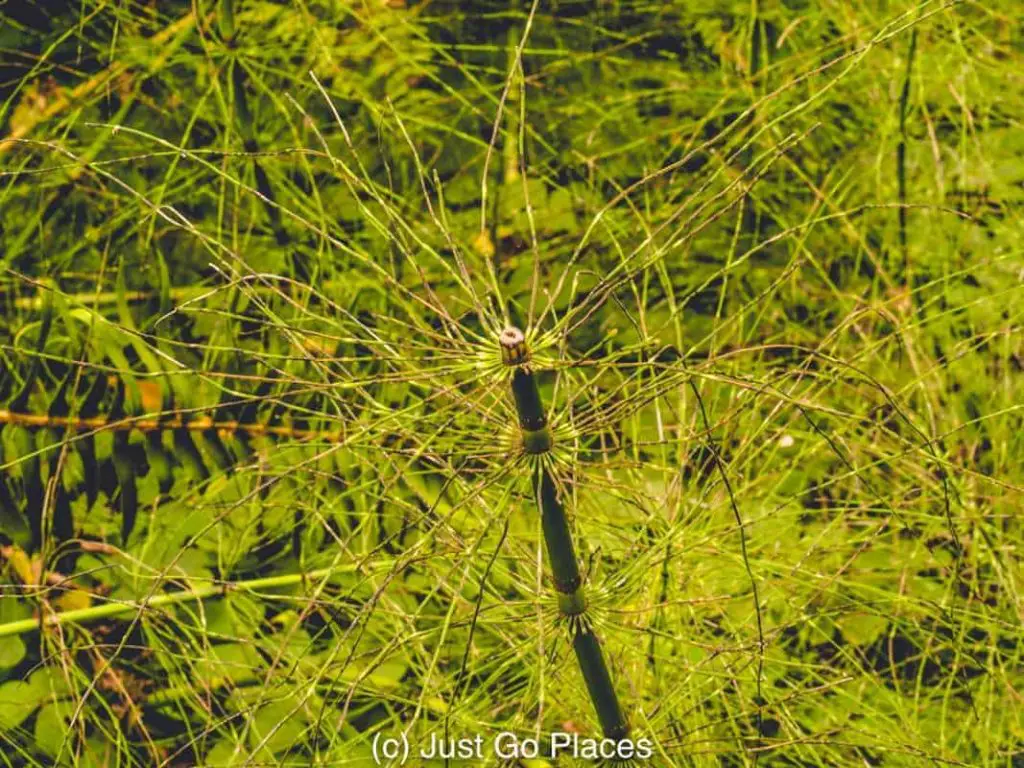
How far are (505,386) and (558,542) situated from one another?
0.44 ft

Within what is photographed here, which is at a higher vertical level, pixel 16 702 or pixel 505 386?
pixel 505 386

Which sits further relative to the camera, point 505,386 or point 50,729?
point 50,729

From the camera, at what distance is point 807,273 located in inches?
73.2

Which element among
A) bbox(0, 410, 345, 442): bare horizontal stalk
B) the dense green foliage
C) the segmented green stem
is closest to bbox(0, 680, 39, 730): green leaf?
the dense green foliage

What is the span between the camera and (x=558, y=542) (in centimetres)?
83

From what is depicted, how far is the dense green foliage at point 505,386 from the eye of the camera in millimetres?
1212

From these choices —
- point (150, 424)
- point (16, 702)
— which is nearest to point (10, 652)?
point (16, 702)

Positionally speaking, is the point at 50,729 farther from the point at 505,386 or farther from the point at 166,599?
the point at 505,386

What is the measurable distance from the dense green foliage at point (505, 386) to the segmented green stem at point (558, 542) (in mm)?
29

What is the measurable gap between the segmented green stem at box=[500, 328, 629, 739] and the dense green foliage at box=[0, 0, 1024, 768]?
0.03m

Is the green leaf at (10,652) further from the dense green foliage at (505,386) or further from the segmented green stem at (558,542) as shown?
the segmented green stem at (558,542)

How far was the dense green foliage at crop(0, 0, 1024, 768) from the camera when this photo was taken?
3.98 ft

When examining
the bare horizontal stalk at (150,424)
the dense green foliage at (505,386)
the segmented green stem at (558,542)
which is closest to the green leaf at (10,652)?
the dense green foliage at (505,386)

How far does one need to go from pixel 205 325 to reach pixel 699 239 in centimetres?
80
